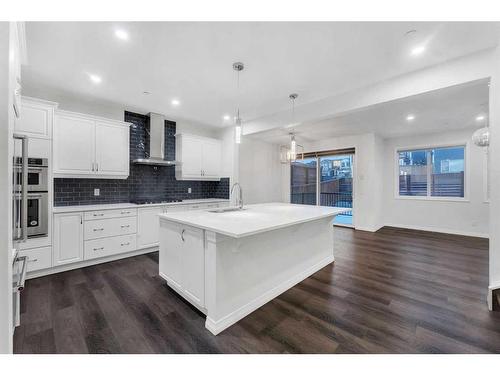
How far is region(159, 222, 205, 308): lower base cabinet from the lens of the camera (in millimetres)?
1962

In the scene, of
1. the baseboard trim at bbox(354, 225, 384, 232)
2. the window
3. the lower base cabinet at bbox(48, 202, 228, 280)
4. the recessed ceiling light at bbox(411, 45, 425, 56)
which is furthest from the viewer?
the baseboard trim at bbox(354, 225, 384, 232)

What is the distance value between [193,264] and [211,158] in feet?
10.8

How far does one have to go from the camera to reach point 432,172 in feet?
18.4

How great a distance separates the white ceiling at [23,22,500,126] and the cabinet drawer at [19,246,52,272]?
222 centimetres

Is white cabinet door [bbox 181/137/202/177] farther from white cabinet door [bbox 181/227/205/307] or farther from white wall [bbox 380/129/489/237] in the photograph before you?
white wall [bbox 380/129/489/237]

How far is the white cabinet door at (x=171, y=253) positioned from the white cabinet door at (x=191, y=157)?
2.30 m

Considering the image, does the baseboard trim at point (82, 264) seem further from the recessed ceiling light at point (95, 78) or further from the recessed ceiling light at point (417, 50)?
the recessed ceiling light at point (417, 50)

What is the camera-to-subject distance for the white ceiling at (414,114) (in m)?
3.15

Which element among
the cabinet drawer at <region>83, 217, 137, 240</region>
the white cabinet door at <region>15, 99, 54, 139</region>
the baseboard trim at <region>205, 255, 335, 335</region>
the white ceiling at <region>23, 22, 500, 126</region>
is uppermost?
the white ceiling at <region>23, 22, 500, 126</region>

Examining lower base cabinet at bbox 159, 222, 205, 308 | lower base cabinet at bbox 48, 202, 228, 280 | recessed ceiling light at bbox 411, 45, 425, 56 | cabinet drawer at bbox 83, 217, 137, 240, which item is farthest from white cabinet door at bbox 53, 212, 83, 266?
recessed ceiling light at bbox 411, 45, 425, 56

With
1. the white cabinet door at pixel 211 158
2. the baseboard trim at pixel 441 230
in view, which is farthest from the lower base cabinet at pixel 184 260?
the baseboard trim at pixel 441 230

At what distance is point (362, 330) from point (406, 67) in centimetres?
279
